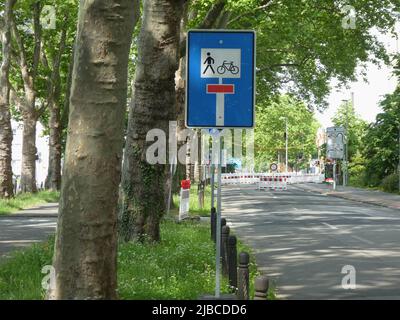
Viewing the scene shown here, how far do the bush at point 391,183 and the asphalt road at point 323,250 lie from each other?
76.0ft

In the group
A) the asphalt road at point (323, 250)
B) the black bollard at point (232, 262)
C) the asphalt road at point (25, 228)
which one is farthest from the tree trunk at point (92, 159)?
the asphalt road at point (25, 228)

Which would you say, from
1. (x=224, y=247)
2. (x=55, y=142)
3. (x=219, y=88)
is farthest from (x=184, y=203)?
(x=55, y=142)

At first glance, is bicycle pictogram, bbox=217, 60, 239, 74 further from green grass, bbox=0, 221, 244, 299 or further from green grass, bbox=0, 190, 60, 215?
green grass, bbox=0, 190, 60, 215

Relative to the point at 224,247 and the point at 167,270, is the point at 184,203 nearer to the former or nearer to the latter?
the point at 224,247

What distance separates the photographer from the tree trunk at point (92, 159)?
6418mm

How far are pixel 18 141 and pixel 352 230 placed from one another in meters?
60.2

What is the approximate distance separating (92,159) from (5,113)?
21.8 metres

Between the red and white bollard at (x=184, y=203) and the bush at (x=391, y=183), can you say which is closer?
the red and white bollard at (x=184, y=203)

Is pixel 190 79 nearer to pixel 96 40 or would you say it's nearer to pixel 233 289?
pixel 96 40

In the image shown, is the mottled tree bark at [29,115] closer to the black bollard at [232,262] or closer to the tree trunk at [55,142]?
the tree trunk at [55,142]

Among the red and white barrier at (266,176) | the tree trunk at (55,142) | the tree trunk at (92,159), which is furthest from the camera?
the red and white barrier at (266,176)

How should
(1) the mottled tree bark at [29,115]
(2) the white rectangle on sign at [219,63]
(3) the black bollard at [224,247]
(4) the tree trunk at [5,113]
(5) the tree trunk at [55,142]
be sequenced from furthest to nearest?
(5) the tree trunk at [55,142] → (1) the mottled tree bark at [29,115] → (4) the tree trunk at [5,113] → (3) the black bollard at [224,247] → (2) the white rectangle on sign at [219,63]

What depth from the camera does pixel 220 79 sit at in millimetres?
6656

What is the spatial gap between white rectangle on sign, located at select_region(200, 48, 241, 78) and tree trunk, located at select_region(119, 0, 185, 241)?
6.28m
